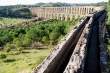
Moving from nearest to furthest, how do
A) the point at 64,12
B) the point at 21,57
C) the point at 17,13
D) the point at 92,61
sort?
the point at 92,61 < the point at 21,57 < the point at 64,12 < the point at 17,13

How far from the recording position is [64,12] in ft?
326

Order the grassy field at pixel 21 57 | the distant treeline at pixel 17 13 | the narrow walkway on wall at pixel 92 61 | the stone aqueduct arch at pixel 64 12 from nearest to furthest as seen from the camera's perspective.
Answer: the narrow walkway on wall at pixel 92 61 < the grassy field at pixel 21 57 < the stone aqueduct arch at pixel 64 12 < the distant treeline at pixel 17 13

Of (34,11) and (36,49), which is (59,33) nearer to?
(36,49)

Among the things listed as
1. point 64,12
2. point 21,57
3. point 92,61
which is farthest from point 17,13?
point 92,61

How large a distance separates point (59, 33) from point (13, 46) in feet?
35.0

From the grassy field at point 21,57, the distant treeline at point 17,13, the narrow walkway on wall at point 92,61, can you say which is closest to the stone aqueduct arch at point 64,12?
the distant treeline at point 17,13

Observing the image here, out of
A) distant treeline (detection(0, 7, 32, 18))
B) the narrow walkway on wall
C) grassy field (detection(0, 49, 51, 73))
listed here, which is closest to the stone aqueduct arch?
distant treeline (detection(0, 7, 32, 18))

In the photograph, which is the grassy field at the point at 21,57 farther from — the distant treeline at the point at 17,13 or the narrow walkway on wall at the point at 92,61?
the distant treeline at the point at 17,13

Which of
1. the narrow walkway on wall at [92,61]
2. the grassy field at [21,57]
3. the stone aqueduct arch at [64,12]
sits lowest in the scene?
the grassy field at [21,57]

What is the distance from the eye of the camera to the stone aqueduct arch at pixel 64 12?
8828 centimetres

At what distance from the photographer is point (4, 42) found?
4506cm

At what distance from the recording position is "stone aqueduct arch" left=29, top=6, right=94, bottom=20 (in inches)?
3475

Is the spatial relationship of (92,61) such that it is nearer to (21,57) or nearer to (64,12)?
(21,57)

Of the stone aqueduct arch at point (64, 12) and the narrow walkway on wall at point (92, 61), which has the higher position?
the narrow walkway on wall at point (92, 61)
